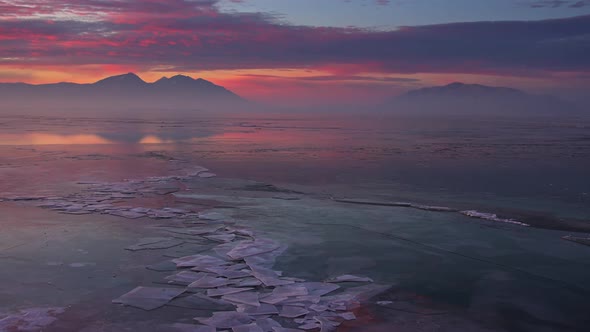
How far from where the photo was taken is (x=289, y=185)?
1566 cm

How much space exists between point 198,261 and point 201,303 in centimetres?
169

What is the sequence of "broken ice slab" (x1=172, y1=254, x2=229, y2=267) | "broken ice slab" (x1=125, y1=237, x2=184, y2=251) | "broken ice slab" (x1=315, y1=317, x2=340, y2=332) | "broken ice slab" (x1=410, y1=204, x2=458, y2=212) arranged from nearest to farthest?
"broken ice slab" (x1=315, y1=317, x2=340, y2=332) < "broken ice slab" (x1=172, y1=254, x2=229, y2=267) < "broken ice slab" (x1=125, y1=237, x2=184, y2=251) < "broken ice slab" (x1=410, y1=204, x2=458, y2=212)

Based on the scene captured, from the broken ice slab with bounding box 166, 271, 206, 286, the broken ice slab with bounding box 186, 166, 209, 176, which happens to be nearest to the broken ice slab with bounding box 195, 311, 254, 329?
the broken ice slab with bounding box 166, 271, 206, 286

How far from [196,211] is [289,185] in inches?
165

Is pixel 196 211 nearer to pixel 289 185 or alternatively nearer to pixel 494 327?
pixel 289 185

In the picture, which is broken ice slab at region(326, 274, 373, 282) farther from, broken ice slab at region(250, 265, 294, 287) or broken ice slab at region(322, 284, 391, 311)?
broken ice slab at region(250, 265, 294, 287)

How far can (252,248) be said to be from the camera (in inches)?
362

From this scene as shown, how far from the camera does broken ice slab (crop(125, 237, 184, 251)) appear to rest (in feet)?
29.9

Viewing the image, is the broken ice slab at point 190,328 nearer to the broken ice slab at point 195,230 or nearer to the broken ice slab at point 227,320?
the broken ice slab at point 227,320

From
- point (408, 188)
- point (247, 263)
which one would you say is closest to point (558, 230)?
point (408, 188)

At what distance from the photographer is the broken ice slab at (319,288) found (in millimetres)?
7184

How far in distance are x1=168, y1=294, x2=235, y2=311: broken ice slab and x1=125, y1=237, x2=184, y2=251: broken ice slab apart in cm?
241

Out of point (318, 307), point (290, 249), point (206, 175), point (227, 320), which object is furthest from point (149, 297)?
point (206, 175)

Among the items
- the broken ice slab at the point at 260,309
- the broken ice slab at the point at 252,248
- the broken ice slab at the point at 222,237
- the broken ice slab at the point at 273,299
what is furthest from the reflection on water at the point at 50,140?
the broken ice slab at the point at 260,309
